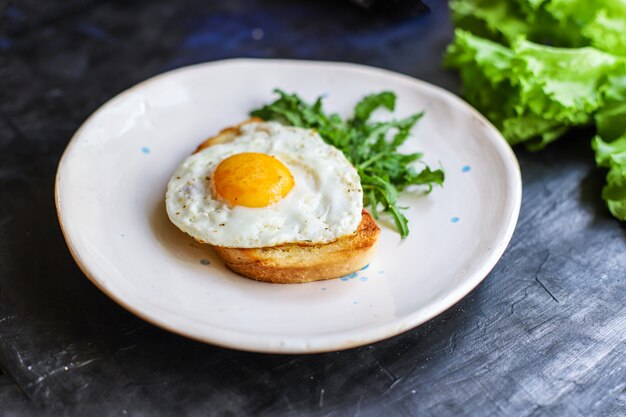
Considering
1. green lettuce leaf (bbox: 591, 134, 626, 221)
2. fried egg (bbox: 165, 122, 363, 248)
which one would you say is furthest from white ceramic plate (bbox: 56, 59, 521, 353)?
green lettuce leaf (bbox: 591, 134, 626, 221)

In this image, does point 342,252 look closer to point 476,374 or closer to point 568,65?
point 476,374

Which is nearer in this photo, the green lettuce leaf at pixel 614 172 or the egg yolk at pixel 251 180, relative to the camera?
the egg yolk at pixel 251 180

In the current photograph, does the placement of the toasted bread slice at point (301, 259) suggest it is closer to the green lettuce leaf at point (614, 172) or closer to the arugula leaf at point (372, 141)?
the arugula leaf at point (372, 141)

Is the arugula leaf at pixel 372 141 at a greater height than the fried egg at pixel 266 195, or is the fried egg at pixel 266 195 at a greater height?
the fried egg at pixel 266 195

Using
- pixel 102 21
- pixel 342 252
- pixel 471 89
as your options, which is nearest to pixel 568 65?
pixel 471 89

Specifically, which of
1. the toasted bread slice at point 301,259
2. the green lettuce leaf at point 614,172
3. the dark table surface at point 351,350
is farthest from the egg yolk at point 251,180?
the green lettuce leaf at point 614,172

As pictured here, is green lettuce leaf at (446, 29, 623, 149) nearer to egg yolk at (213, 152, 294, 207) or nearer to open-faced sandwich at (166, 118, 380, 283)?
open-faced sandwich at (166, 118, 380, 283)
